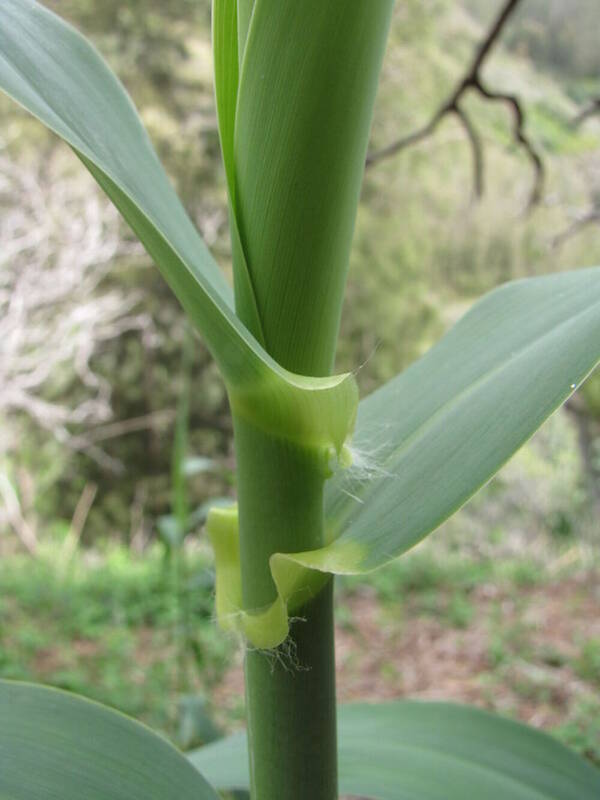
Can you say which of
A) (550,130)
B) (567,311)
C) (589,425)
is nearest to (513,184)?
(550,130)

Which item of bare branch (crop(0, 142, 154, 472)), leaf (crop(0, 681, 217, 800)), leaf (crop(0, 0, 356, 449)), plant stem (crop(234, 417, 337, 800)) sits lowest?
bare branch (crop(0, 142, 154, 472))

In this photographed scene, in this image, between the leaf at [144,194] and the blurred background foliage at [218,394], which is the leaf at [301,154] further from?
the blurred background foliage at [218,394]

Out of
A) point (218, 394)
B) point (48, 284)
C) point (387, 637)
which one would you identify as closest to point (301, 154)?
point (387, 637)

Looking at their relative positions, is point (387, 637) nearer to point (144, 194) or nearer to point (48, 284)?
point (144, 194)

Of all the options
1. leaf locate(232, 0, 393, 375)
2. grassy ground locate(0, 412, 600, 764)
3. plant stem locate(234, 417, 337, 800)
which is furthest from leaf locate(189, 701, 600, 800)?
grassy ground locate(0, 412, 600, 764)

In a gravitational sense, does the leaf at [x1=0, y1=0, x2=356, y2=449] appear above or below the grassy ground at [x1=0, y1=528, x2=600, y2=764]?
above

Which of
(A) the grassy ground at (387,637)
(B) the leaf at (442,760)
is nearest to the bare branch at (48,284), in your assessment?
(A) the grassy ground at (387,637)

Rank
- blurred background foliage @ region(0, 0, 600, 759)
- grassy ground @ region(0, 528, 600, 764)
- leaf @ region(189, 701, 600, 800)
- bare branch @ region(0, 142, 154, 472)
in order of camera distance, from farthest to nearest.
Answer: bare branch @ region(0, 142, 154, 472) → blurred background foliage @ region(0, 0, 600, 759) → grassy ground @ region(0, 528, 600, 764) → leaf @ region(189, 701, 600, 800)

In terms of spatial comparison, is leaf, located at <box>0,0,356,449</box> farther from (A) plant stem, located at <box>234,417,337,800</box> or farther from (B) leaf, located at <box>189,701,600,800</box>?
(B) leaf, located at <box>189,701,600,800</box>
